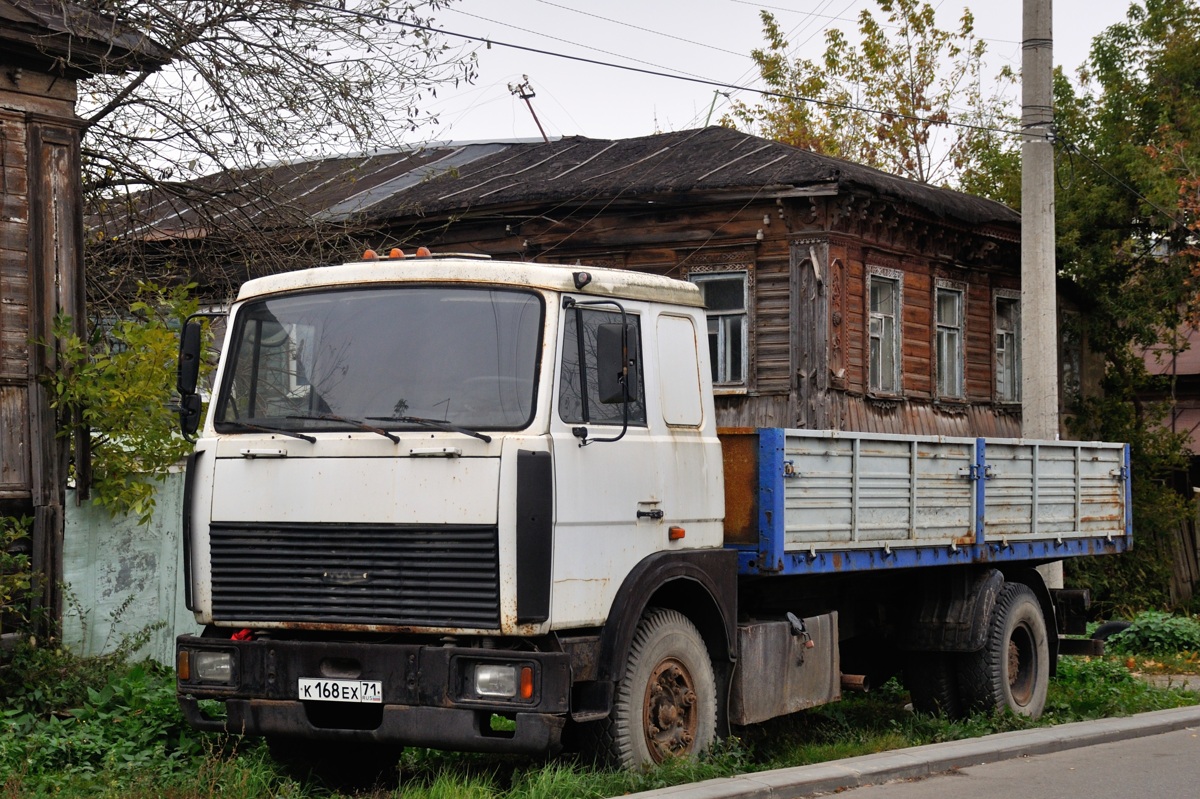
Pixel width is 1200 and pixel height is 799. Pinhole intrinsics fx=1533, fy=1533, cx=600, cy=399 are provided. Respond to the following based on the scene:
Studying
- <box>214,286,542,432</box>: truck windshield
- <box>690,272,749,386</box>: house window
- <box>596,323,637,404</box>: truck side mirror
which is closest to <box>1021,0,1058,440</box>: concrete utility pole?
<box>690,272,749,386</box>: house window

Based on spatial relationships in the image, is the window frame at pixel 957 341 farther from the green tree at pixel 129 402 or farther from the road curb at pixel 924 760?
the green tree at pixel 129 402

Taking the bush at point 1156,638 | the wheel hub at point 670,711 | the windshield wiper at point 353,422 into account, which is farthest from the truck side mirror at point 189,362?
the bush at point 1156,638

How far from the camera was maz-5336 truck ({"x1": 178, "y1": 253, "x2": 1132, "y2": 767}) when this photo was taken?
277 inches

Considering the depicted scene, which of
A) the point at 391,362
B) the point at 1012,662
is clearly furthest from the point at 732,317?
the point at 391,362

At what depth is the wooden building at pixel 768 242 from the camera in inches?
761

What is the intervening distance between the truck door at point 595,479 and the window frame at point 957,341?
1520cm

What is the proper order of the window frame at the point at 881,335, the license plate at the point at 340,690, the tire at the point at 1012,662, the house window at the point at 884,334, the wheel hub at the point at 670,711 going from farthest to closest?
the house window at the point at 884,334
the window frame at the point at 881,335
the tire at the point at 1012,662
the wheel hub at the point at 670,711
the license plate at the point at 340,690

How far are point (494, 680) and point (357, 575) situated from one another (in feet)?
2.72

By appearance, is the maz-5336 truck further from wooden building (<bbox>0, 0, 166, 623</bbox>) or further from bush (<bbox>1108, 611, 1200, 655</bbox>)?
bush (<bbox>1108, 611, 1200, 655</bbox>)

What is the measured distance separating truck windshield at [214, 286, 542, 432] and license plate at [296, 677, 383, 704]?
121 cm

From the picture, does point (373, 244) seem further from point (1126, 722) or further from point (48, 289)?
point (1126, 722)

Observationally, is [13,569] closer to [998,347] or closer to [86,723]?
[86,723]

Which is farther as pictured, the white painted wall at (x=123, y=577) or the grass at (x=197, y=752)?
the white painted wall at (x=123, y=577)

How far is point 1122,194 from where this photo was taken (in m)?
24.4
